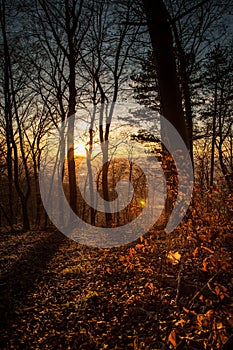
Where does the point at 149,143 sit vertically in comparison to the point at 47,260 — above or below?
above

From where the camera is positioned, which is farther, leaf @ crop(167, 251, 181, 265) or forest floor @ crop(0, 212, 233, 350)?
leaf @ crop(167, 251, 181, 265)

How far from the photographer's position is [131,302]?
4.33 m

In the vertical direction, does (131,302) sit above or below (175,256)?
below

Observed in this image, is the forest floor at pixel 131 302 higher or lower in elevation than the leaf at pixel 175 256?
lower

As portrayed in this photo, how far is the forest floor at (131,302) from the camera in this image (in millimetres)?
3275

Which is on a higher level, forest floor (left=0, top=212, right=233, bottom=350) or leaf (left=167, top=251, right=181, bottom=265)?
leaf (left=167, top=251, right=181, bottom=265)

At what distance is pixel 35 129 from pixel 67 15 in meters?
11.1

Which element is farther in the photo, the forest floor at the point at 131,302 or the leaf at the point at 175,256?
the leaf at the point at 175,256

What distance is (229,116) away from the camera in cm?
1773

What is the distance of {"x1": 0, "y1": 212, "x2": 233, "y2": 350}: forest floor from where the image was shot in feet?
10.7

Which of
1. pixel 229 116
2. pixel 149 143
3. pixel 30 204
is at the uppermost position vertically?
pixel 229 116

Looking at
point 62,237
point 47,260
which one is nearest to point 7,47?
point 62,237

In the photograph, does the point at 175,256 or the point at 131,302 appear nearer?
the point at 175,256

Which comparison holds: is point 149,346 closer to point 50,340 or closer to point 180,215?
point 50,340
